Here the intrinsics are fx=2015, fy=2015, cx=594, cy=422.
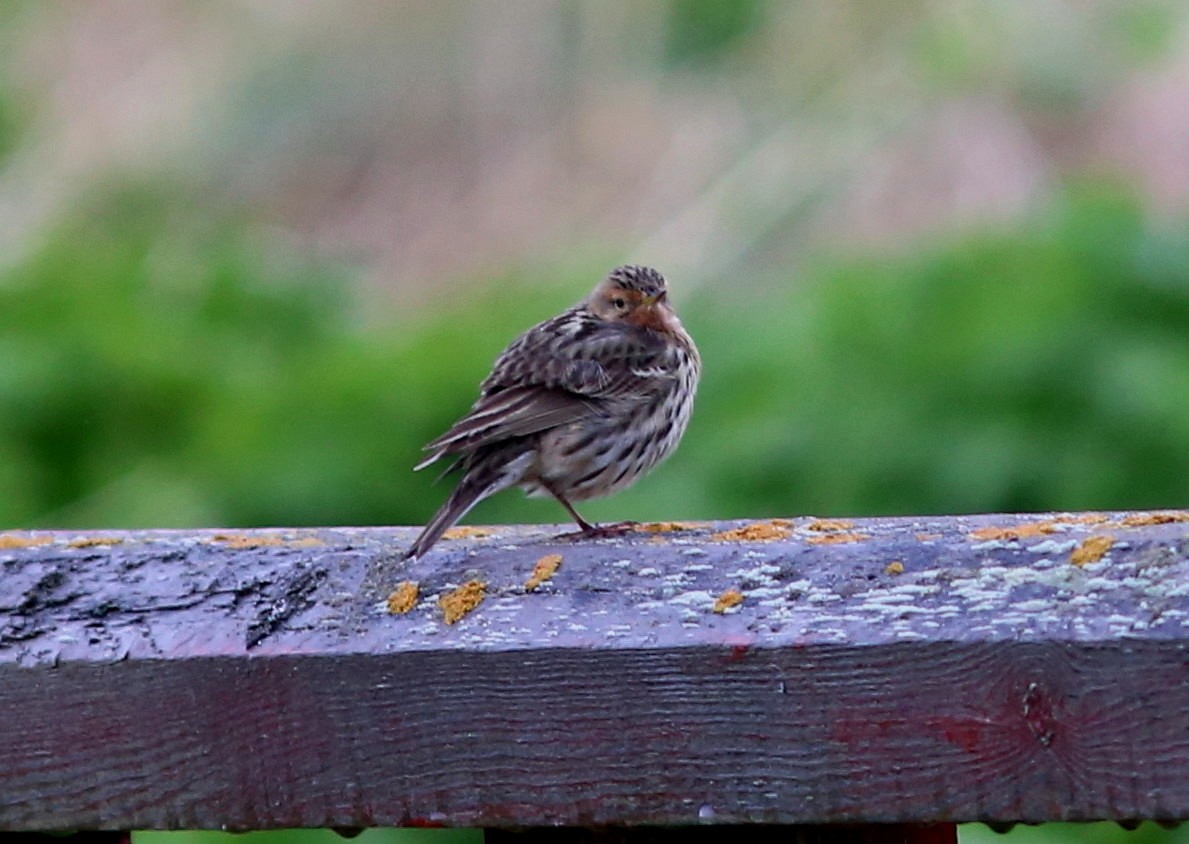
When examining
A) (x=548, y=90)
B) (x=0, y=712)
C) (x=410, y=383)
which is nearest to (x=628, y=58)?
(x=548, y=90)

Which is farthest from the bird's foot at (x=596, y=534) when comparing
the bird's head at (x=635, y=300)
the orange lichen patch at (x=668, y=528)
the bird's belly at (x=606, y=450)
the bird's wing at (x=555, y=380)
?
the bird's head at (x=635, y=300)

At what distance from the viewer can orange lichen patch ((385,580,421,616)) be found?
2.33 m

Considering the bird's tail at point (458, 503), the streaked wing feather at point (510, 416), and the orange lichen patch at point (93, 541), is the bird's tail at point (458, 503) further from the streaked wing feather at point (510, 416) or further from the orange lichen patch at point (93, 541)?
the orange lichen patch at point (93, 541)

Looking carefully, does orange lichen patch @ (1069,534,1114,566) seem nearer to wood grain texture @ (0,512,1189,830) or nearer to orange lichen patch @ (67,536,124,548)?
wood grain texture @ (0,512,1189,830)

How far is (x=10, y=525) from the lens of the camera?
720cm

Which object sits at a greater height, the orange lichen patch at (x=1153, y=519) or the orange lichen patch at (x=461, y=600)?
the orange lichen patch at (x=1153, y=519)

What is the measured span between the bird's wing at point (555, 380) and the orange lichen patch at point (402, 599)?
6.05ft

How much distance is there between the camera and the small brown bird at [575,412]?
14.7 feet

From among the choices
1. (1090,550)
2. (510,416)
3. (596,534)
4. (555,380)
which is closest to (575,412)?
(555,380)

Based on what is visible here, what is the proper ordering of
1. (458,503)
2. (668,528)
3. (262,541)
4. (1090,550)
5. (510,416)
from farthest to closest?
(510,416) < (458,503) < (668,528) < (262,541) < (1090,550)

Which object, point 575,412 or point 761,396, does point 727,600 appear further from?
point 761,396

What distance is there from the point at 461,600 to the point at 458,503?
1.50 m

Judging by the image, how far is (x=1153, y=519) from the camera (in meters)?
2.40

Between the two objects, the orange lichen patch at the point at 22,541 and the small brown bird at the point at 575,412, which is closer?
the orange lichen patch at the point at 22,541
